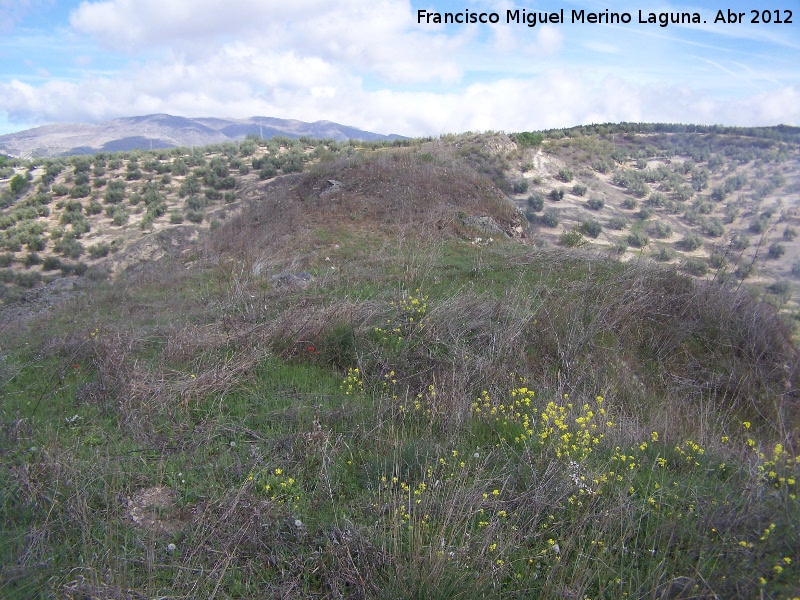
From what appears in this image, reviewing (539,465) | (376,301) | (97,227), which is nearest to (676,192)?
(376,301)

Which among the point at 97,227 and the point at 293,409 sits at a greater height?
the point at 97,227

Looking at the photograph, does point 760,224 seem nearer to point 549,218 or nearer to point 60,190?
point 549,218

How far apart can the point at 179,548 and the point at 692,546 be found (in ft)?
8.83

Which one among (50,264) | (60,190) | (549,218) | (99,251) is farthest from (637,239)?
(60,190)

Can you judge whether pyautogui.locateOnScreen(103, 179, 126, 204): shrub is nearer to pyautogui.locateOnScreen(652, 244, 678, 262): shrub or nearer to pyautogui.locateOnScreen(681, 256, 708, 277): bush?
pyautogui.locateOnScreen(652, 244, 678, 262): shrub

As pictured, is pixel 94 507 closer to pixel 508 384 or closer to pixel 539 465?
pixel 539 465

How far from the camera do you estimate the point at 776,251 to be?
870 centimetres

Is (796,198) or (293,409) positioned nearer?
(293,409)

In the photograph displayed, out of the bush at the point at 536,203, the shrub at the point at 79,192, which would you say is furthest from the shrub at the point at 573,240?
the shrub at the point at 79,192

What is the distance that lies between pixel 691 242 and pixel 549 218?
201 inches

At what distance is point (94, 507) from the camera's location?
297 centimetres

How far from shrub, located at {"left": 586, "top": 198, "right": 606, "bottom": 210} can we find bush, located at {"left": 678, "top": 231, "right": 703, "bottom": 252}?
4.21m

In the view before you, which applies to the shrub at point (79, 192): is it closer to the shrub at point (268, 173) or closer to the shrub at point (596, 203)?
the shrub at point (268, 173)

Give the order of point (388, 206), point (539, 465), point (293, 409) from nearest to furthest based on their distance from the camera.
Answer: point (539, 465), point (293, 409), point (388, 206)
